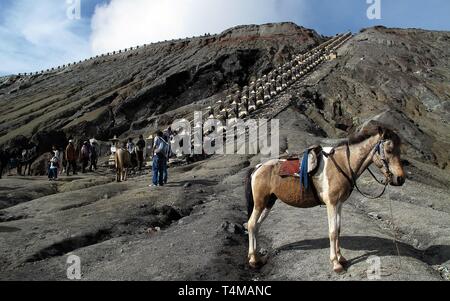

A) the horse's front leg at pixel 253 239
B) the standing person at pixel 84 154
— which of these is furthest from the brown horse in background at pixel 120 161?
the horse's front leg at pixel 253 239

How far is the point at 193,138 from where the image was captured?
104 ft

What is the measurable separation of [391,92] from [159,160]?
32.6m

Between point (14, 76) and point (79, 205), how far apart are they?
109 m

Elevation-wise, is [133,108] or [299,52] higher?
[299,52]

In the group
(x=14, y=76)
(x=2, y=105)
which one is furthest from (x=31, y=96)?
(x=14, y=76)

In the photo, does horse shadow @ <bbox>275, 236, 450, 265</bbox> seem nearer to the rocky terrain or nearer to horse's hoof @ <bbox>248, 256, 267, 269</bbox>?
the rocky terrain

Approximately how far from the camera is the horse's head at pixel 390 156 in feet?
30.2

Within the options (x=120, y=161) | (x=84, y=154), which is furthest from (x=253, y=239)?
(x=84, y=154)

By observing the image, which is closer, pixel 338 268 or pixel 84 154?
pixel 338 268

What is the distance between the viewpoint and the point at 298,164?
998 cm

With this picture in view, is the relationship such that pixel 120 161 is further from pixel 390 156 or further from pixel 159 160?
pixel 390 156

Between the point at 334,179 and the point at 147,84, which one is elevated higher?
the point at 147,84

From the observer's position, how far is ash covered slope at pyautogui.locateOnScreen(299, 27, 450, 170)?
36.6 m
